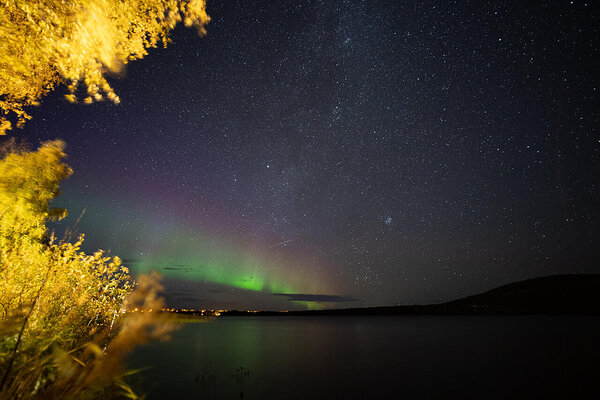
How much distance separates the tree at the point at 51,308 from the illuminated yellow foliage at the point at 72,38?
4.64m

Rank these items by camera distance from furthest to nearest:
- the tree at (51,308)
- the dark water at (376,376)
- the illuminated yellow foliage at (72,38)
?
1. the dark water at (376,376)
2. the illuminated yellow foliage at (72,38)
3. the tree at (51,308)

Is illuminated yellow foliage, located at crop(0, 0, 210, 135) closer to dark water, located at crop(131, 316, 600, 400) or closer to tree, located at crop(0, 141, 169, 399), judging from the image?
tree, located at crop(0, 141, 169, 399)

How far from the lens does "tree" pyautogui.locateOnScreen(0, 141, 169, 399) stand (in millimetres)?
2920

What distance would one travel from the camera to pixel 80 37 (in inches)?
308

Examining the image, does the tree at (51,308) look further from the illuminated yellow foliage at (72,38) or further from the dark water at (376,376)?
the dark water at (376,376)

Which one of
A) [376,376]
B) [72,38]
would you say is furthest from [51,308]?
[376,376]

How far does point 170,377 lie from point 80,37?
2513 cm

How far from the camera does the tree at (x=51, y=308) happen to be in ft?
9.58

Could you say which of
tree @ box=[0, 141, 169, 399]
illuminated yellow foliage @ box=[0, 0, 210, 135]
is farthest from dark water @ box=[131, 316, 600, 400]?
illuminated yellow foliage @ box=[0, 0, 210, 135]

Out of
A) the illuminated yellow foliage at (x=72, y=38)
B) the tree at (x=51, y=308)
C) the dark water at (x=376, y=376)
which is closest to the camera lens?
the tree at (x=51, y=308)

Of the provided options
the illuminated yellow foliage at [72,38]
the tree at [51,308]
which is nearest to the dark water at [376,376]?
the tree at [51,308]

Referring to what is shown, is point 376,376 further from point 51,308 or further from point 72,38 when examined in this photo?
point 72,38

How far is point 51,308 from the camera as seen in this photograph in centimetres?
827

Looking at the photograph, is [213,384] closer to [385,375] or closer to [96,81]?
[385,375]
